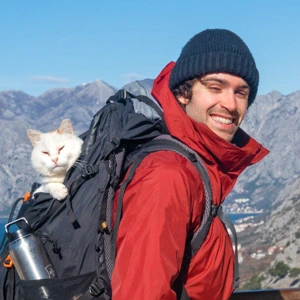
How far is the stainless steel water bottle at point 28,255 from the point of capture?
2789 millimetres

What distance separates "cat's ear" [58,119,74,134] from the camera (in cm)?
374

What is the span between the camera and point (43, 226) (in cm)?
292

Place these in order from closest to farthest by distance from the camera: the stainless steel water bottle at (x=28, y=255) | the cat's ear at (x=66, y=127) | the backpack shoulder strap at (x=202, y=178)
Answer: the backpack shoulder strap at (x=202, y=178) < the stainless steel water bottle at (x=28, y=255) < the cat's ear at (x=66, y=127)

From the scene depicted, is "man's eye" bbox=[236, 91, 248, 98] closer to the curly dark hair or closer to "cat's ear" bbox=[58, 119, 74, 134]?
the curly dark hair

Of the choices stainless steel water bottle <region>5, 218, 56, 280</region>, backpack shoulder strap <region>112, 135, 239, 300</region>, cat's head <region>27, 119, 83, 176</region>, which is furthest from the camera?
cat's head <region>27, 119, 83, 176</region>

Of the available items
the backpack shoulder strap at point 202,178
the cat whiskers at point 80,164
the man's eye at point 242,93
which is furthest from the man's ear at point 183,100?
the cat whiskers at point 80,164

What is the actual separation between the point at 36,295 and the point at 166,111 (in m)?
1.04

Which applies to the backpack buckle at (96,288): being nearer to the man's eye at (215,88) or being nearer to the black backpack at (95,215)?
the black backpack at (95,215)

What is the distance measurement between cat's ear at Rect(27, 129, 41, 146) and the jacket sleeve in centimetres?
140

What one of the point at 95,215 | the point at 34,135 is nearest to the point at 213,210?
the point at 95,215

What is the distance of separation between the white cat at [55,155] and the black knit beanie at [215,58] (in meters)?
0.67

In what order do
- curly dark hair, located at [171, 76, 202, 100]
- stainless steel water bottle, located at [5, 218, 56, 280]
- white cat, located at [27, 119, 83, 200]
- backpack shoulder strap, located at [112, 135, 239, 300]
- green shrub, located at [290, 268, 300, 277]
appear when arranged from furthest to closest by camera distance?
1. green shrub, located at [290, 268, 300, 277]
2. white cat, located at [27, 119, 83, 200]
3. curly dark hair, located at [171, 76, 202, 100]
4. stainless steel water bottle, located at [5, 218, 56, 280]
5. backpack shoulder strap, located at [112, 135, 239, 300]

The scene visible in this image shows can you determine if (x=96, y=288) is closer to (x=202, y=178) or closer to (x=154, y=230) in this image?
(x=154, y=230)

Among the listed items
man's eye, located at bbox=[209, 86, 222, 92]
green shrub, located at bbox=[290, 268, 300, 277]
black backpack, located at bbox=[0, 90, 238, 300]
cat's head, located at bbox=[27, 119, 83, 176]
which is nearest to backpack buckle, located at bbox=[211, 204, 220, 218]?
black backpack, located at bbox=[0, 90, 238, 300]
